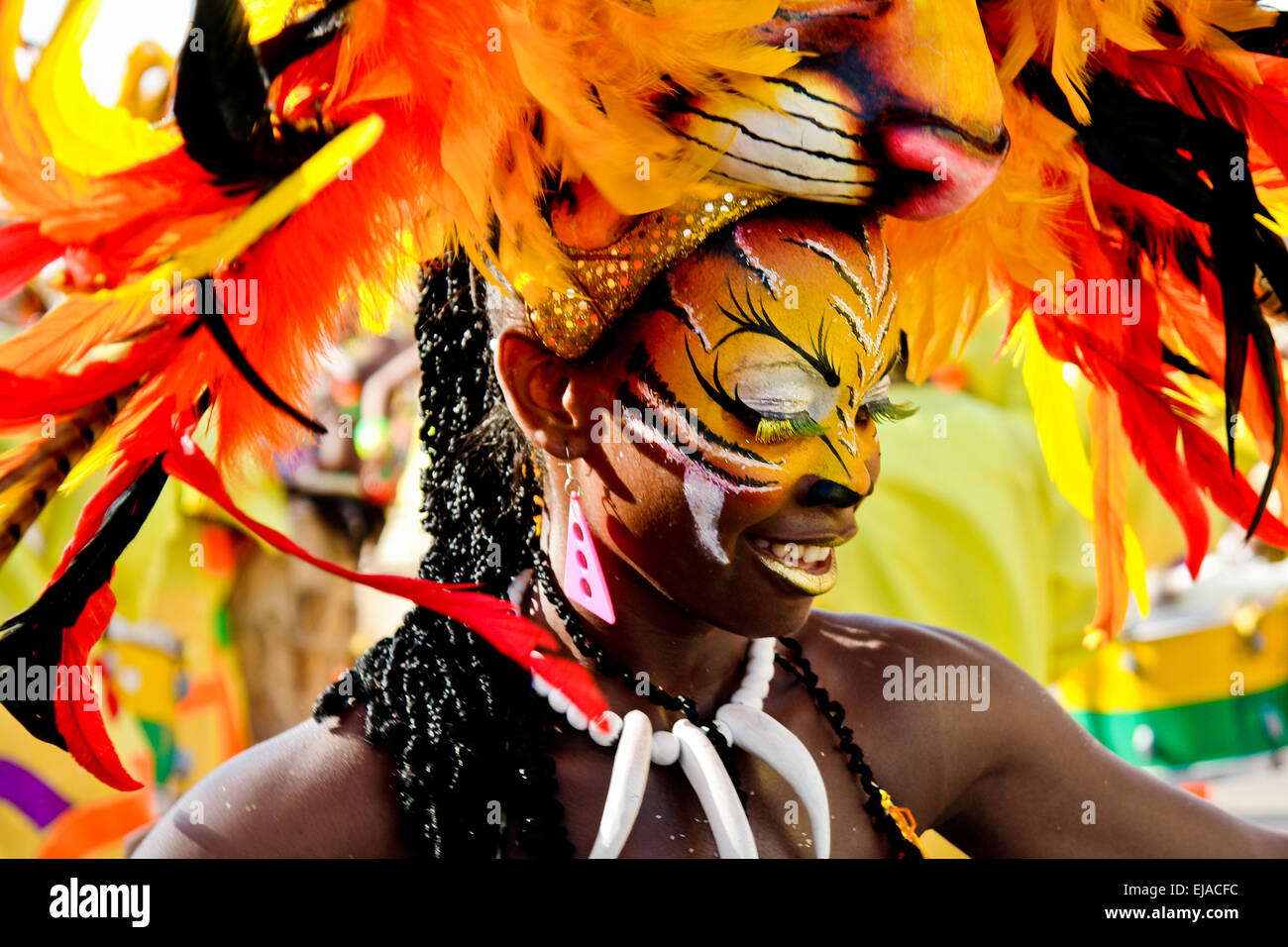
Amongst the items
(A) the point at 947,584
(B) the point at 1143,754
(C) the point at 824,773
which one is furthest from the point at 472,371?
(B) the point at 1143,754

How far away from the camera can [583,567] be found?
81.0 inches

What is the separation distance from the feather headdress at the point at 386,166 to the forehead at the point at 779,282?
7 centimetres

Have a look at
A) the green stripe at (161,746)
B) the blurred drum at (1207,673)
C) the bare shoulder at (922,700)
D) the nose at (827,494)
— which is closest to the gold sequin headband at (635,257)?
the nose at (827,494)

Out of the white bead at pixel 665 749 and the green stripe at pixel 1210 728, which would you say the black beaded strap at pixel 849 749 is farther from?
the green stripe at pixel 1210 728

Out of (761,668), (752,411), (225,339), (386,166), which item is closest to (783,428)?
(752,411)

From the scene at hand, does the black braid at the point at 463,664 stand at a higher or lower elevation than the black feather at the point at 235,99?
lower

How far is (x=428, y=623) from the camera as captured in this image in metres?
2.13

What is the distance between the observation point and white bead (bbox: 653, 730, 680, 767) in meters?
2.04

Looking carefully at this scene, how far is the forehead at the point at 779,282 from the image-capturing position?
183cm

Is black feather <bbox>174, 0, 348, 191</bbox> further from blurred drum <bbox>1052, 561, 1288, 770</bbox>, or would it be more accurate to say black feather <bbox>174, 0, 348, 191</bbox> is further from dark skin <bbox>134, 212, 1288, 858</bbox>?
blurred drum <bbox>1052, 561, 1288, 770</bbox>

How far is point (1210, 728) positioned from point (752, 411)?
4372mm

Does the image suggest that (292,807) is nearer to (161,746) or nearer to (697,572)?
(697,572)

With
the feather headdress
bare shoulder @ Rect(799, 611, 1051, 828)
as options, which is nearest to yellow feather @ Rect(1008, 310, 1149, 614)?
bare shoulder @ Rect(799, 611, 1051, 828)

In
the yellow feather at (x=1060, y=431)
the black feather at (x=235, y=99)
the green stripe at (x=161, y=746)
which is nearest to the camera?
the black feather at (x=235, y=99)
